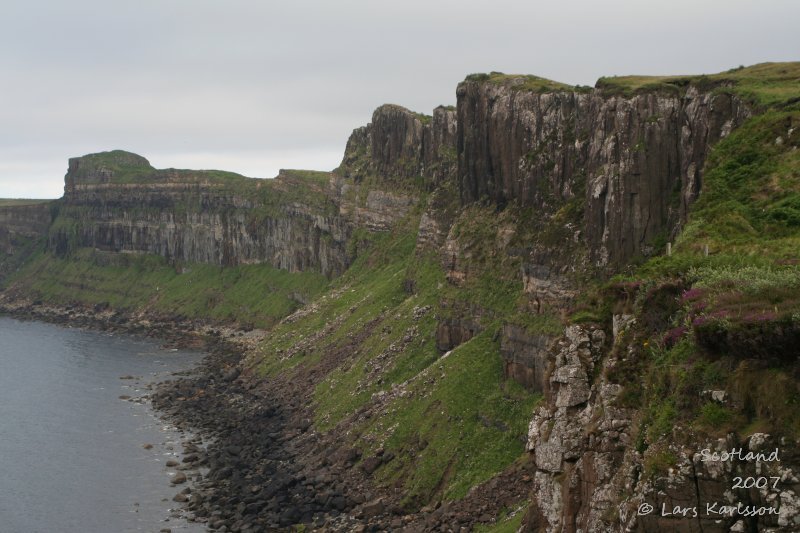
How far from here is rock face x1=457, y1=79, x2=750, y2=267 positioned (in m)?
59.1

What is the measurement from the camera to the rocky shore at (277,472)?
2539 inches

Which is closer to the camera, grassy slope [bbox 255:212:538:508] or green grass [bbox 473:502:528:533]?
green grass [bbox 473:502:528:533]

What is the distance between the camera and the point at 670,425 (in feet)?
86.8

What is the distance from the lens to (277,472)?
85.9 metres

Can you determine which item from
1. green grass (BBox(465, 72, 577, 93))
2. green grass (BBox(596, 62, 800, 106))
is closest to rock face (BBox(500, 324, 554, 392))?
green grass (BBox(596, 62, 800, 106))

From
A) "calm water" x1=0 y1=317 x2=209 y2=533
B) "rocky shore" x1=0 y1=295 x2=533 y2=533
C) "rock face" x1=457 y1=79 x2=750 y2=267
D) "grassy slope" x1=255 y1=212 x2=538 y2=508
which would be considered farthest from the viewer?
"calm water" x1=0 y1=317 x2=209 y2=533

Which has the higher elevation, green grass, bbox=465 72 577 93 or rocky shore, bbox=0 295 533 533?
green grass, bbox=465 72 577 93

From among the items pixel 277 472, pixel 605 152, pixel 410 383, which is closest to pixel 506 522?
pixel 605 152

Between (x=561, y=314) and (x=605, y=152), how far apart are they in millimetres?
11909

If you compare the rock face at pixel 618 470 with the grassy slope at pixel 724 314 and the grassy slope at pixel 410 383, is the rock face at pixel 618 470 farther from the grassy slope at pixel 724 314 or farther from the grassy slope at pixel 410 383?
the grassy slope at pixel 410 383

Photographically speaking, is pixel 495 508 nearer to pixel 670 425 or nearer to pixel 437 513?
pixel 437 513

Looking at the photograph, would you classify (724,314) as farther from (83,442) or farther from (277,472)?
(83,442)

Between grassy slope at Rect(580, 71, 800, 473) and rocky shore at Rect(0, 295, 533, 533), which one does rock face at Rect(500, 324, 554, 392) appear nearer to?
rocky shore at Rect(0, 295, 533, 533)

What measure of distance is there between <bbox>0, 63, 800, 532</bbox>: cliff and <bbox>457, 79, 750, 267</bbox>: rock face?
0.63ft
